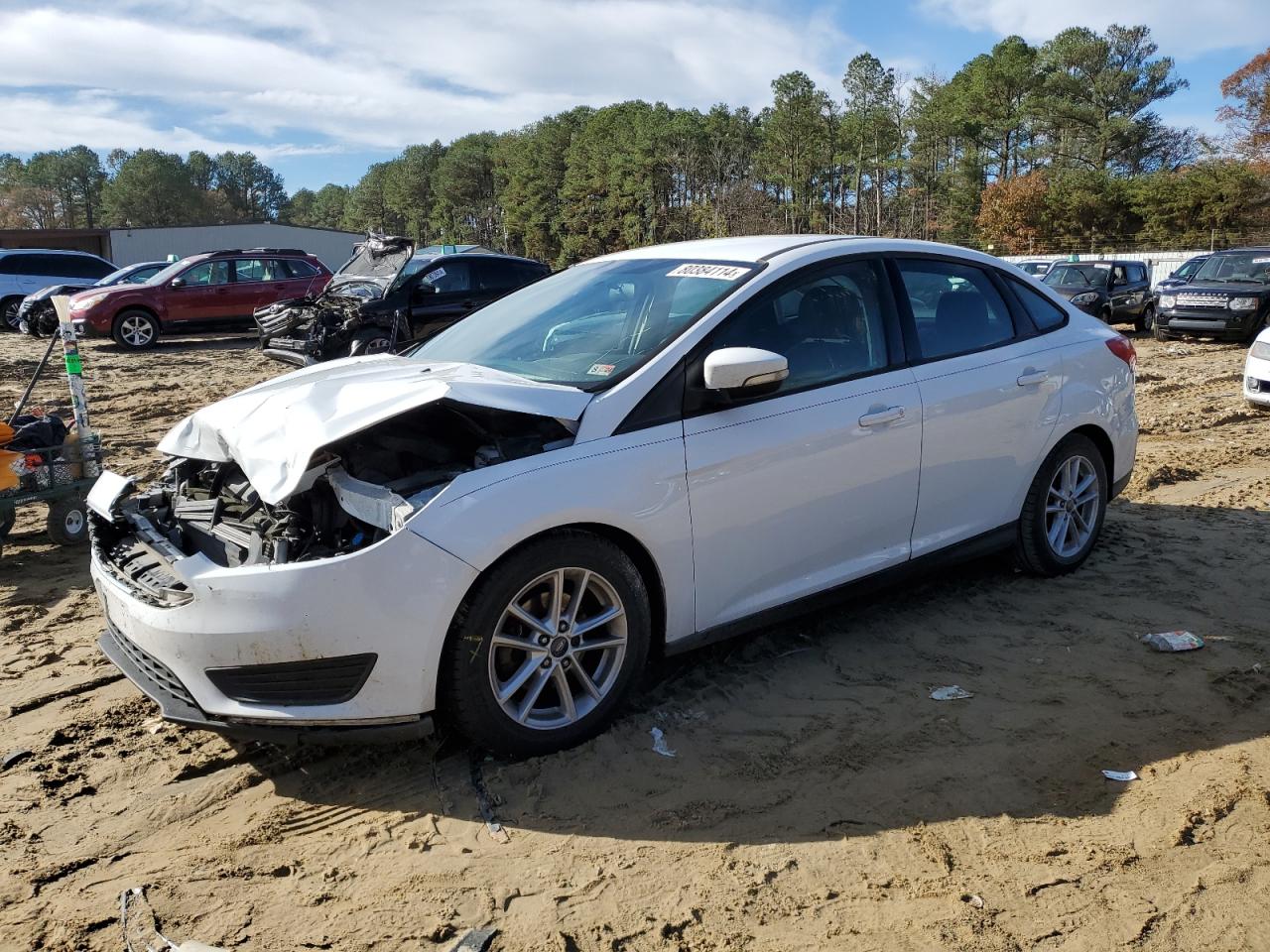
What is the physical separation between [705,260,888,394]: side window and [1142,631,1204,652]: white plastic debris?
1.70 m

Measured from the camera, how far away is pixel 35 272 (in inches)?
914

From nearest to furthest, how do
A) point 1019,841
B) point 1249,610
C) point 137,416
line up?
point 1019,841 < point 1249,610 < point 137,416

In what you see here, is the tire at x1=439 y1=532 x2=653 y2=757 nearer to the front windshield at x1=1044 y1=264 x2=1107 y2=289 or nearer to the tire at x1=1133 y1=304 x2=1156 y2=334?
the front windshield at x1=1044 y1=264 x2=1107 y2=289

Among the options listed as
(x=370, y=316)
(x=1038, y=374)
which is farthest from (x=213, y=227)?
(x=1038, y=374)

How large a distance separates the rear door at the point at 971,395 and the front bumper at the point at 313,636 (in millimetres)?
2267

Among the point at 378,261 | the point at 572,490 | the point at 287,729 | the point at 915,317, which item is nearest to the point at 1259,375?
the point at 915,317

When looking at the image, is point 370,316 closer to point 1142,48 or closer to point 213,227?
point 213,227

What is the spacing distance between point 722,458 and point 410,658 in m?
1.31

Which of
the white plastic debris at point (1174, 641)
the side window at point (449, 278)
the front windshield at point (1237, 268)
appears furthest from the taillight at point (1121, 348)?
the front windshield at point (1237, 268)

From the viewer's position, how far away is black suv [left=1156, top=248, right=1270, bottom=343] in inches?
640

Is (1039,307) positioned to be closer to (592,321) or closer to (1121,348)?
(1121,348)

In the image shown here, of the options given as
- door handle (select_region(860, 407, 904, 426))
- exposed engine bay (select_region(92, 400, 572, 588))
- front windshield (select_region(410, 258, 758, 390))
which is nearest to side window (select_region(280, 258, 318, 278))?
front windshield (select_region(410, 258, 758, 390))

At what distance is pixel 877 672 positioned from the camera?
410 centimetres

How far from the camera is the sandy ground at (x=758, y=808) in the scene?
2.64 meters
